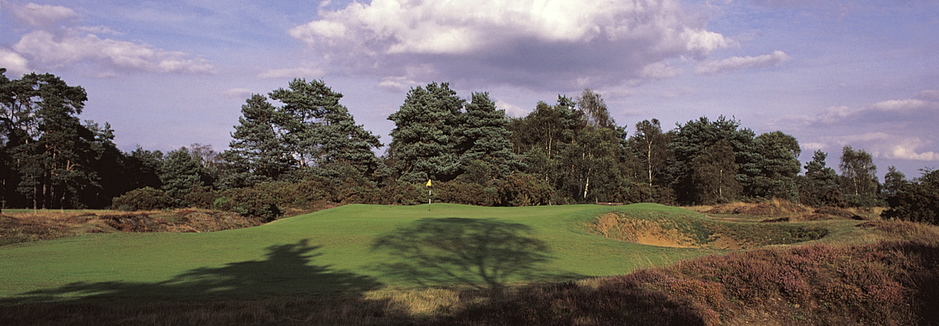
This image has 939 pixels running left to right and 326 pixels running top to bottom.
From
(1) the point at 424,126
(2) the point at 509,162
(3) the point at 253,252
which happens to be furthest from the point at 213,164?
(3) the point at 253,252

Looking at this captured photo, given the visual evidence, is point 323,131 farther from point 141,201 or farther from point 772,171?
point 772,171

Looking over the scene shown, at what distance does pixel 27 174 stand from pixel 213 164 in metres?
53.0

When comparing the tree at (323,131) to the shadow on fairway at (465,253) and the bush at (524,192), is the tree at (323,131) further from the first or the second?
the shadow on fairway at (465,253)

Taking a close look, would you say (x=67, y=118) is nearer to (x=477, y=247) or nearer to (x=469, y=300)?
(x=477, y=247)

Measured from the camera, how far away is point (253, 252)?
14133 millimetres

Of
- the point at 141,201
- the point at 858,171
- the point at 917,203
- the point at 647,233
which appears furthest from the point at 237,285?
the point at 858,171

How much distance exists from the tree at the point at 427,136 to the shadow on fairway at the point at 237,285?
38.7m

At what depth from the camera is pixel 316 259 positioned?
13102 mm

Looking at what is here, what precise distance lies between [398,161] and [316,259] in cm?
4121

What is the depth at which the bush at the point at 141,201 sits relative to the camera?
35.3m

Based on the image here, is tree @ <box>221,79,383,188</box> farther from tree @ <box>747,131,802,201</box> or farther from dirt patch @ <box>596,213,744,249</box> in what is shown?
tree @ <box>747,131,802,201</box>

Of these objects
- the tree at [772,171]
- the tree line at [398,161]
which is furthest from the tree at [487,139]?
the tree at [772,171]

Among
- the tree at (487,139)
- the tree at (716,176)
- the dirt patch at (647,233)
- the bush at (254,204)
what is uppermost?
the tree at (487,139)

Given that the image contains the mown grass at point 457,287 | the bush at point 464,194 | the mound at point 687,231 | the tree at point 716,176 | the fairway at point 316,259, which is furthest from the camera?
→ the tree at point 716,176
